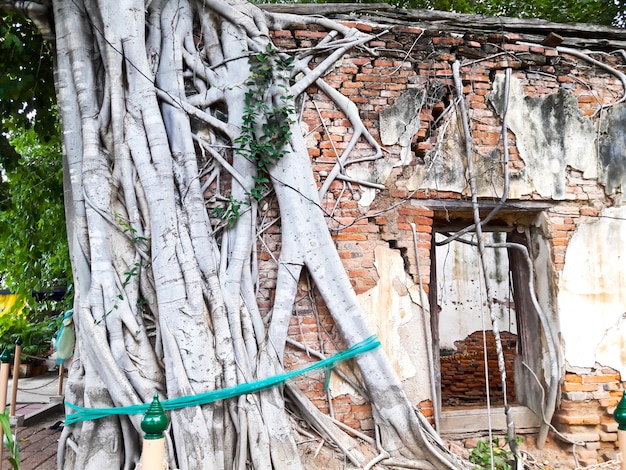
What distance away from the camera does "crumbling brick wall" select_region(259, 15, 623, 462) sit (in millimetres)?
3445

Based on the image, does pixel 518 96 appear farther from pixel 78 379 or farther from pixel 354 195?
pixel 78 379

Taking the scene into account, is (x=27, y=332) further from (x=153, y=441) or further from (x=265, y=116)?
(x=153, y=441)

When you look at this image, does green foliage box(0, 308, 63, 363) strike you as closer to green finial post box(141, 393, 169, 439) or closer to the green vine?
the green vine

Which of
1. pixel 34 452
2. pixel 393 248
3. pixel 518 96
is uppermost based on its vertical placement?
pixel 518 96

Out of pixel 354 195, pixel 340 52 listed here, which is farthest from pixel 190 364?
pixel 340 52


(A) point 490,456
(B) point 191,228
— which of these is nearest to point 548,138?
(A) point 490,456

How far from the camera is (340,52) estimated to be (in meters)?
3.67

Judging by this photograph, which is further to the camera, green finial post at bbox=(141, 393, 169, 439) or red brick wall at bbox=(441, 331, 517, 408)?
red brick wall at bbox=(441, 331, 517, 408)

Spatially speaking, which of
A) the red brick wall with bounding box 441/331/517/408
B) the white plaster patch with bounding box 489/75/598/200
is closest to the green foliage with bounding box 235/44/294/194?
the white plaster patch with bounding box 489/75/598/200

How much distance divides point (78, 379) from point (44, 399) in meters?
3.13

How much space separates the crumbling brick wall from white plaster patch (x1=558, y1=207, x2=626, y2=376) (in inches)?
3.9

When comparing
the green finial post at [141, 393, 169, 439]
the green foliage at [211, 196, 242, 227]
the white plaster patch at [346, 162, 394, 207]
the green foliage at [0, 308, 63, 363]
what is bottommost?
the green finial post at [141, 393, 169, 439]

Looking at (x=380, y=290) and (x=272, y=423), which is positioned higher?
(x=380, y=290)

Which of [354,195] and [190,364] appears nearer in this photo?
[190,364]
